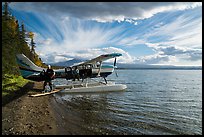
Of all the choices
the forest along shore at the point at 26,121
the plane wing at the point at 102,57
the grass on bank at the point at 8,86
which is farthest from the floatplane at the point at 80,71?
the forest along shore at the point at 26,121

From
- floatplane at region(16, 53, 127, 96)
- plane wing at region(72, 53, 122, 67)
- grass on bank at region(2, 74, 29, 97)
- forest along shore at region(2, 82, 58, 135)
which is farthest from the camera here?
plane wing at region(72, 53, 122, 67)

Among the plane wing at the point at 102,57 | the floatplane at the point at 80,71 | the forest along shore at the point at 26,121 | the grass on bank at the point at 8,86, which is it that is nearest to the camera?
the forest along shore at the point at 26,121

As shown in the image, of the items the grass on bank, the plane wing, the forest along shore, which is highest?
the plane wing

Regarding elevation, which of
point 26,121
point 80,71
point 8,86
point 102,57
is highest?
point 102,57

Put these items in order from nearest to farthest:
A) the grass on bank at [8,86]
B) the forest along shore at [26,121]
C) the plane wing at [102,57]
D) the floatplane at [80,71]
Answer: the forest along shore at [26,121]
the grass on bank at [8,86]
the floatplane at [80,71]
the plane wing at [102,57]

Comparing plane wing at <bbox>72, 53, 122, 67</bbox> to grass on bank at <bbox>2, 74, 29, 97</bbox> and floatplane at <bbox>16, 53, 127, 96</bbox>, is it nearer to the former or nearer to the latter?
floatplane at <bbox>16, 53, 127, 96</bbox>

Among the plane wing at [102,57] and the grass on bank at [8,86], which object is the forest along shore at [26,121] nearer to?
the grass on bank at [8,86]

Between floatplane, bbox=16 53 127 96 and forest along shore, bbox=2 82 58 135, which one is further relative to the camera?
floatplane, bbox=16 53 127 96

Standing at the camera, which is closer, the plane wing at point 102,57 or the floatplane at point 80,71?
the floatplane at point 80,71

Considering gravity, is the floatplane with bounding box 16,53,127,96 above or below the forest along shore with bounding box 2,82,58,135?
above

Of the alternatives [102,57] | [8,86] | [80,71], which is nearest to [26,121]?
[8,86]

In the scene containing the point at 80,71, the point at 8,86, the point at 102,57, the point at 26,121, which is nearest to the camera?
the point at 26,121

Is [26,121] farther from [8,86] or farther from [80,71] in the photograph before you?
[80,71]

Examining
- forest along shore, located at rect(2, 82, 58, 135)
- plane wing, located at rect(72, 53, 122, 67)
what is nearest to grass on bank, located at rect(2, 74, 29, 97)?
forest along shore, located at rect(2, 82, 58, 135)
